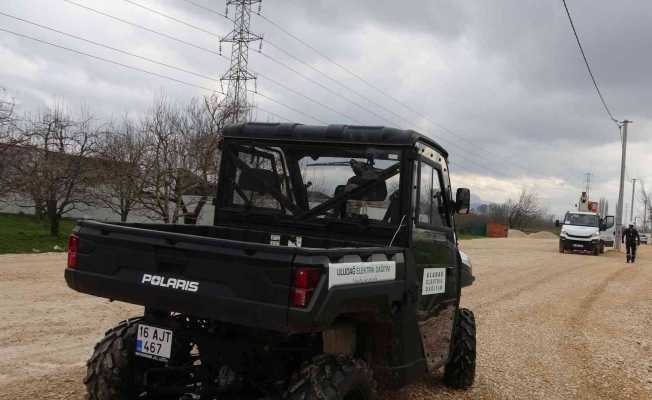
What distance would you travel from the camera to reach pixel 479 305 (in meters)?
11.4

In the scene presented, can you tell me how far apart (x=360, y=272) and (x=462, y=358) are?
2.69 m

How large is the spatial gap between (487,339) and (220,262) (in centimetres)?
593

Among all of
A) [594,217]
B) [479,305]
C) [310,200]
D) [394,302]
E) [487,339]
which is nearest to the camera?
[394,302]

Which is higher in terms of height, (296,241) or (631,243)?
(296,241)

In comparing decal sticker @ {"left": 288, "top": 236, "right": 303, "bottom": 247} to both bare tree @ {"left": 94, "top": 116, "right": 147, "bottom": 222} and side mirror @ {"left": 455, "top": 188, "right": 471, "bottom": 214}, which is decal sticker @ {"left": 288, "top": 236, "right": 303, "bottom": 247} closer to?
side mirror @ {"left": 455, "top": 188, "right": 471, "bottom": 214}

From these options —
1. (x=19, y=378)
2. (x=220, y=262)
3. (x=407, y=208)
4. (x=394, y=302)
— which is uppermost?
(x=407, y=208)

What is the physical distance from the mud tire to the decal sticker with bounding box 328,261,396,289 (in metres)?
1.67

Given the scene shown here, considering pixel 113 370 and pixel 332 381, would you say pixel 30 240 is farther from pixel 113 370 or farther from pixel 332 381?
pixel 332 381

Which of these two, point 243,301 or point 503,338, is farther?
point 503,338

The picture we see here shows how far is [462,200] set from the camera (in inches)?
205

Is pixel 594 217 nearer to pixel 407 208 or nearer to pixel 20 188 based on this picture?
pixel 20 188

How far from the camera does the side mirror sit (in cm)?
520

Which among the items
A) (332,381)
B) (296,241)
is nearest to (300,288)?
(332,381)

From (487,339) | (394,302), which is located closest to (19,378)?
(394,302)
